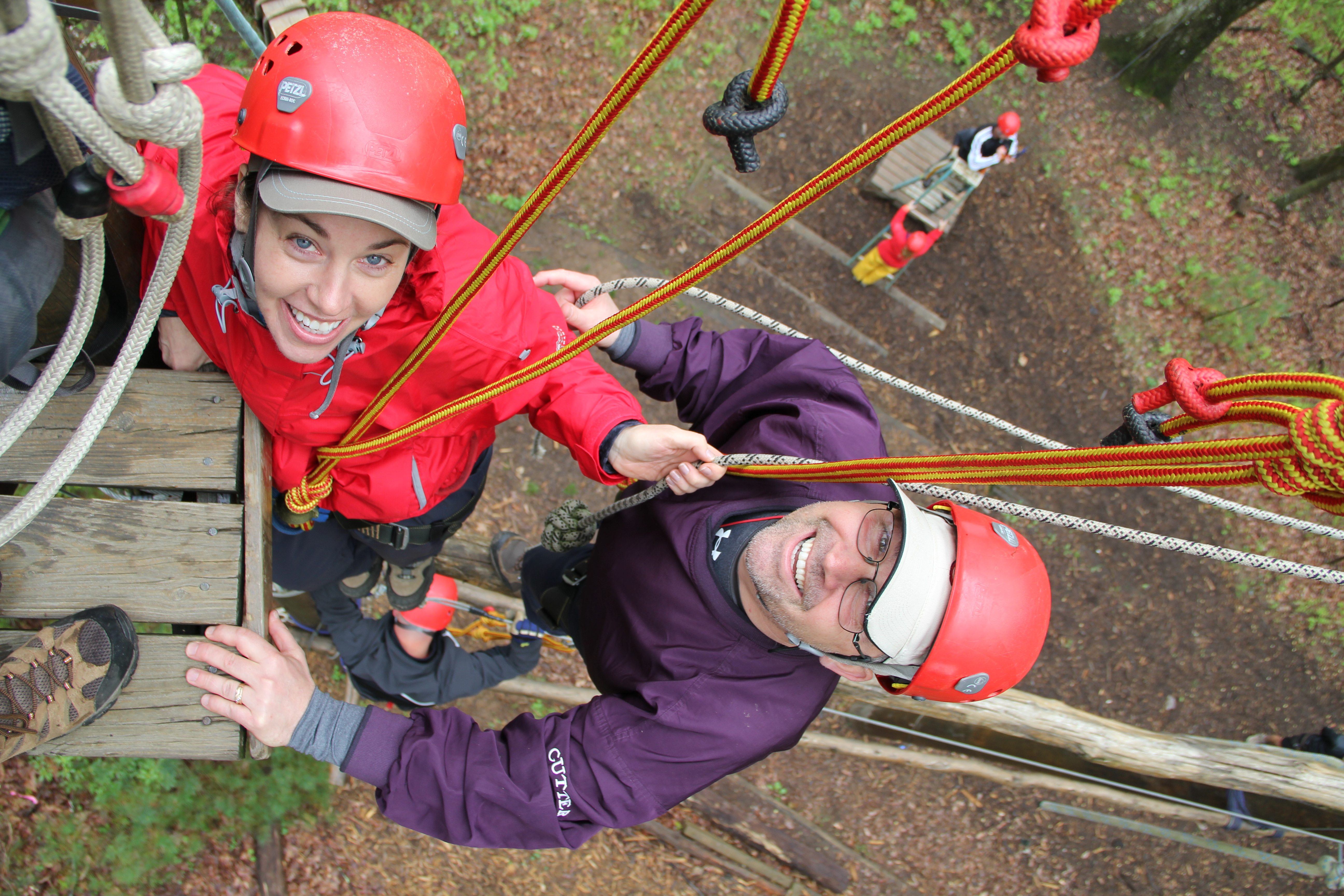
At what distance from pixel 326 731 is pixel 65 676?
0.65m

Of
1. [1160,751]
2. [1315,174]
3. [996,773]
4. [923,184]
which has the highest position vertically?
[1315,174]

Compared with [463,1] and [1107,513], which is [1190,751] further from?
[463,1]

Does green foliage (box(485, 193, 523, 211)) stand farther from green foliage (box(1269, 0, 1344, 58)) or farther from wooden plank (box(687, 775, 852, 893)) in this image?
green foliage (box(1269, 0, 1344, 58))

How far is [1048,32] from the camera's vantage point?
1.05 m

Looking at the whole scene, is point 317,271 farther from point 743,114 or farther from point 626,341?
point 626,341

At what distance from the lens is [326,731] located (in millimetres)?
2188

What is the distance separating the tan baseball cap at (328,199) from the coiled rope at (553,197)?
0.21 meters

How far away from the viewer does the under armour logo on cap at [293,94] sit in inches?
62.0

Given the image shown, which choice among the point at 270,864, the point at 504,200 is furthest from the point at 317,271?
the point at 504,200

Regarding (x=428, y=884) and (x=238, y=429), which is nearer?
(x=238, y=429)

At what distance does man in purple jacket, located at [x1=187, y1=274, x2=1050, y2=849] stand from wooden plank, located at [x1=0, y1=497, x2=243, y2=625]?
0.13 m

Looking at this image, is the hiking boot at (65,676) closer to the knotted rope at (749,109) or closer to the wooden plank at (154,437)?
the wooden plank at (154,437)

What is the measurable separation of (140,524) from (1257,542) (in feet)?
25.3

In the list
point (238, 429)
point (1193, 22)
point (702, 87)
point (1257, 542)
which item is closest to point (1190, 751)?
point (1257, 542)
